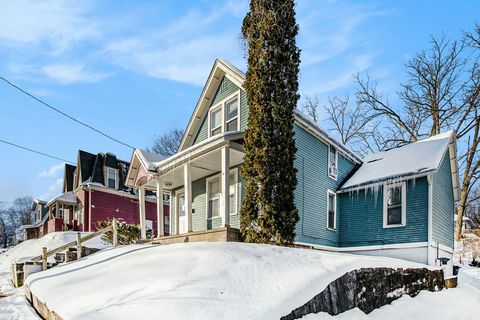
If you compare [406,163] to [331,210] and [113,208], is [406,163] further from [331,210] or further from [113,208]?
[113,208]

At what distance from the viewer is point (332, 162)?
13.1m

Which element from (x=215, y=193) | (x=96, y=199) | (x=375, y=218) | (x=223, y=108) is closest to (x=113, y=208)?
(x=96, y=199)

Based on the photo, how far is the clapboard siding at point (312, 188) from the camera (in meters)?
11.2

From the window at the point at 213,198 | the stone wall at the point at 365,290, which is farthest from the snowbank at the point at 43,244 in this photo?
the stone wall at the point at 365,290

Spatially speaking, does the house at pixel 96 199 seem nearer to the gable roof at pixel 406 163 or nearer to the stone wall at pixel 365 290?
the gable roof at pixel 406 163

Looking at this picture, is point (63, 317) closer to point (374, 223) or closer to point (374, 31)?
point (374, 31)

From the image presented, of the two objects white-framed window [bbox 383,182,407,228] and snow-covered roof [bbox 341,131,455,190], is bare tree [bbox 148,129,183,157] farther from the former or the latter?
white-framed window [bbox 383,182,407,228]

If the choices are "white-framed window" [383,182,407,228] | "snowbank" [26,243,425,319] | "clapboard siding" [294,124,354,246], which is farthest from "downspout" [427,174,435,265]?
"snowbank" [26,243,425,319]

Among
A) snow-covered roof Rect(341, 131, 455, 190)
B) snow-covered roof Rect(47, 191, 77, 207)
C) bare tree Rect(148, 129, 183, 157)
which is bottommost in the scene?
snow-covered roof Rect(47, 191, 77, 207)

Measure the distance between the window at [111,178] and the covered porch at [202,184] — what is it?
37.3 ft

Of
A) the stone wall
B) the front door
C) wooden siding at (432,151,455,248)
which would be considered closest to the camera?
the stone wall

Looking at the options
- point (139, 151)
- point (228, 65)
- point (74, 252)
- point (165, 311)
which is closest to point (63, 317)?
point (165, 311)

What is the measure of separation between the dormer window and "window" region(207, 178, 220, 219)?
47.1 feet

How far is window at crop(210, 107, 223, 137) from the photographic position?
13.0 metres
